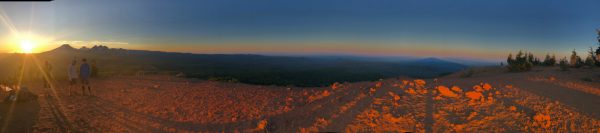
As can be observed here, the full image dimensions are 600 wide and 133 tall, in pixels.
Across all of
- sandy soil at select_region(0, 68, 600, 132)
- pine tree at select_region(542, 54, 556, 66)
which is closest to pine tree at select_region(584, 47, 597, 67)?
pine tree at select_region(542, 54, 556, 66)

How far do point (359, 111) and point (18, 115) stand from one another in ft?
28.3

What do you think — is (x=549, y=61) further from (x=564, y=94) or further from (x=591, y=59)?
(x=564, y=94)

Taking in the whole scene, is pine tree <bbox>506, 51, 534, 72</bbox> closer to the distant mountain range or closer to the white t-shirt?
the distant mountain range

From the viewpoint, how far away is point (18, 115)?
30.5ft

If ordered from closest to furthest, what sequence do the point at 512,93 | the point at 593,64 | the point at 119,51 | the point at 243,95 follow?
1. the point at 512,93
2. the point at 243,95
3. the point at 593,64
4. the point at 119,51

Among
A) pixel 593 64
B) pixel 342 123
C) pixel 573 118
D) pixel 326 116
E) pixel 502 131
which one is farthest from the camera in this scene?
pixel 593 64

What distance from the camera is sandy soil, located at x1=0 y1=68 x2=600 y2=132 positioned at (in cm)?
682

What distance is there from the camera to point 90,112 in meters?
9.98

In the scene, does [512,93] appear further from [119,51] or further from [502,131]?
[119,51]

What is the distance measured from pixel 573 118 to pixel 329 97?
5.47 metres

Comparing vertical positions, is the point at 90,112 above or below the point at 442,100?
below

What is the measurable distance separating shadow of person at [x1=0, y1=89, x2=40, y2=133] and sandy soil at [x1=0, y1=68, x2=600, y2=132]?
2cm

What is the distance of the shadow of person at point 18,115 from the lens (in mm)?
8008

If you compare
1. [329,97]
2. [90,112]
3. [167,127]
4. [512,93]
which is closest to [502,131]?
[512,93]
